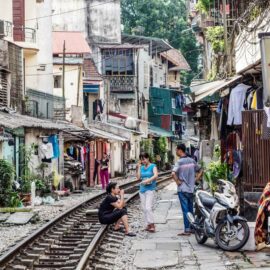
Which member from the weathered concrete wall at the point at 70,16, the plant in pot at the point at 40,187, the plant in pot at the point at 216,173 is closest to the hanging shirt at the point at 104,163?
the plant in pot at the point at 40,187

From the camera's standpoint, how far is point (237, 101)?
57.1 feet

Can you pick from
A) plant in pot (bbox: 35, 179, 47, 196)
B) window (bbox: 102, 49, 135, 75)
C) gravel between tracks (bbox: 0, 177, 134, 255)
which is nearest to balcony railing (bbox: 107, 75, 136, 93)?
window (bbox: 102, 49, 135, 75)

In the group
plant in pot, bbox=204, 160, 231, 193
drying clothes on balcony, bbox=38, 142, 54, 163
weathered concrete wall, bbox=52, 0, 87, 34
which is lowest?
plant in pot, bbox=204, 160, 231, 193

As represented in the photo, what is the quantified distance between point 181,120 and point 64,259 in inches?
2638

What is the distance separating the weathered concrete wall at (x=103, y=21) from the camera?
6061 cm

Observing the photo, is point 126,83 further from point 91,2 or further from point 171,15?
point 171,15

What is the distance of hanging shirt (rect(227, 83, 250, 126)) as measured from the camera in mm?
17328

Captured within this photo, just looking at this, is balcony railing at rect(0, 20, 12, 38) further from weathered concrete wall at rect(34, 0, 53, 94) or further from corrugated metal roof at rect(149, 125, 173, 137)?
corrugated metal roof at rect(149, 125, 173, 137)

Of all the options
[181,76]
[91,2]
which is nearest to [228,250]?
[91,2]

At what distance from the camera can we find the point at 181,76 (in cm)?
8444

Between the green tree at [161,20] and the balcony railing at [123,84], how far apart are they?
→ 44.0 ft

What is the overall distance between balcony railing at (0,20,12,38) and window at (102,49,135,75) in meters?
27.9

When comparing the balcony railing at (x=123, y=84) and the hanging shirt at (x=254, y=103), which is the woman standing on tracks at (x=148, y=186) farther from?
the balcony railing at (x=123, y=84)

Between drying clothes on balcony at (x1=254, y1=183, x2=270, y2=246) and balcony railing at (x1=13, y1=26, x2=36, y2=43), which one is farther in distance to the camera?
balcony railing at (x1=13, y1=26, x2=36, y2=43)
